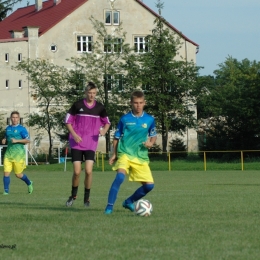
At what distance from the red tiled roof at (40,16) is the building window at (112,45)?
40.3ft

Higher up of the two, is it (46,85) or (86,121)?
(46,85)

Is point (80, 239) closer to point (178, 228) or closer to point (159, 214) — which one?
point (178, 228)

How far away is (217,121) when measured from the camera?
62.6 m

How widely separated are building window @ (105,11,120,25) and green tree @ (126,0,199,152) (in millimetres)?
12654

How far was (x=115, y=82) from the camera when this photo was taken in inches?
2562

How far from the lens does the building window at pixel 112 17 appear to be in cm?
7781

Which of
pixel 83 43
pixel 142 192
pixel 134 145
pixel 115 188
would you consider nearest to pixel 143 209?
pixel 115 188

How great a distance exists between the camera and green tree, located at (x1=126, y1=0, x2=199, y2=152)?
62812mm

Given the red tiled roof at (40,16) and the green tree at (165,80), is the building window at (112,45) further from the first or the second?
the red tiled roof at (40,16)

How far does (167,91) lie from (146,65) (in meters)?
3.81

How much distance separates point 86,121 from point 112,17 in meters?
65.1

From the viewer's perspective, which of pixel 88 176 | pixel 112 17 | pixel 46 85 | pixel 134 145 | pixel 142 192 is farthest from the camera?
pixel 112 17

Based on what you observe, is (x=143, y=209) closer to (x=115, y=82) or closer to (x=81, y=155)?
(x=81, y=155)

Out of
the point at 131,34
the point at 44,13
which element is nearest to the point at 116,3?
the point at 131,34
